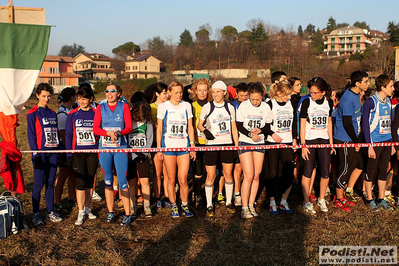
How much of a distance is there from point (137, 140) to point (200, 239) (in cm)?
202

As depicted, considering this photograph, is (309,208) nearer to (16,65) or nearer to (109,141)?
(109,141)

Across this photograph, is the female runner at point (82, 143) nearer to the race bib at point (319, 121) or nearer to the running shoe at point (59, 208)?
the running shoe at point (59, 208)

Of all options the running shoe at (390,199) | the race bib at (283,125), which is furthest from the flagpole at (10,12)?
the running shoe at (390,199)

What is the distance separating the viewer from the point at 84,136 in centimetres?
600

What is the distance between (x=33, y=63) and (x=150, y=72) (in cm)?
8787

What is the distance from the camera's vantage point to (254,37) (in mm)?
82562

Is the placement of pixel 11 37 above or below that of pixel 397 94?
above

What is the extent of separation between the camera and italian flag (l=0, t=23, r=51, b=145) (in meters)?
5.81

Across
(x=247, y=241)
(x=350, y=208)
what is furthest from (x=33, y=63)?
(x=350, y=208)

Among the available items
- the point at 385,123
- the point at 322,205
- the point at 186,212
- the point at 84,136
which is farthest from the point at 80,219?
the point at 385,123

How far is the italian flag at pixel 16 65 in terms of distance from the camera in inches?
229

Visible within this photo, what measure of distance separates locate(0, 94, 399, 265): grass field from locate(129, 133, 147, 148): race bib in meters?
1.25

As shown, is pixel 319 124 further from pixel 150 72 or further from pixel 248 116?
pixel 150 72

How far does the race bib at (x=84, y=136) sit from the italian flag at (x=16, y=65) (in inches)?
38.6
